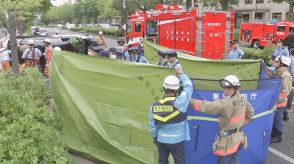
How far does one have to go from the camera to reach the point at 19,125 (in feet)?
14.3

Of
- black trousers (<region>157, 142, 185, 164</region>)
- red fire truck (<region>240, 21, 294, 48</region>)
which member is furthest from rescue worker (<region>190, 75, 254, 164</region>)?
red fire truck (<region>240, 21, 294, 48</region>)

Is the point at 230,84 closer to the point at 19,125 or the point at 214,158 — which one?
the point at 214,158

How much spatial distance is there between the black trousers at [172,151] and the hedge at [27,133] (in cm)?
127

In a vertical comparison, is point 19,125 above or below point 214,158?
above

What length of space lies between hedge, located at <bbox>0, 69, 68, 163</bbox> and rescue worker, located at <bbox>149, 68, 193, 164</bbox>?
1166mm

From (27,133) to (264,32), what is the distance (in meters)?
26.5

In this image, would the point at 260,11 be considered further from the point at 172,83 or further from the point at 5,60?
the point at 172,83

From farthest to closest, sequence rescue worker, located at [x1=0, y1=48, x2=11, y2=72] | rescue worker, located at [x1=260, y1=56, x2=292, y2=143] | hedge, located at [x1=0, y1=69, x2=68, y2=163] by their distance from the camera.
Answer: rescue worker, located at [x1=0, y1=48, x2=11, y2=72], rescue worker, located at [x1=260, y1=56, x2=292, y2=143], hedge, located at [x1=0, y1=69, x2=68, y2=163]

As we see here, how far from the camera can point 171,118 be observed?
14.4 ft

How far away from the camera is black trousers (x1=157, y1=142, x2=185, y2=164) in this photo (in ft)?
15.0

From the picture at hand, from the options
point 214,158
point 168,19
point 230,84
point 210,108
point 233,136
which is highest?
point 168,19

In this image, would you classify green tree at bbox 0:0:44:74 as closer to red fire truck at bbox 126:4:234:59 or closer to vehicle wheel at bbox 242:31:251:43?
red fire truck at bbox 126:4:234:59

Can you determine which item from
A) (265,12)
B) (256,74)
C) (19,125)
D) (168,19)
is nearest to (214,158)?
(256,74)

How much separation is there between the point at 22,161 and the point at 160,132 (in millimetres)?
1705
